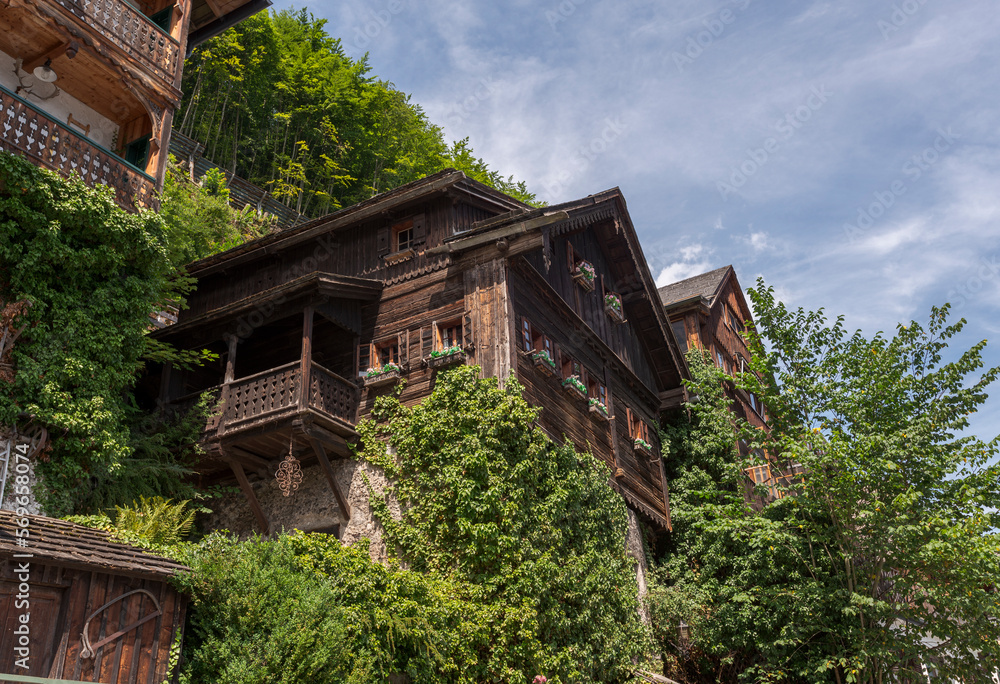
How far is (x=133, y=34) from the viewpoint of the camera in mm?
16625

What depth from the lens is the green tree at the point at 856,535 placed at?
53.3ft

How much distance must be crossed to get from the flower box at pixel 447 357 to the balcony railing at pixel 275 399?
190 cm

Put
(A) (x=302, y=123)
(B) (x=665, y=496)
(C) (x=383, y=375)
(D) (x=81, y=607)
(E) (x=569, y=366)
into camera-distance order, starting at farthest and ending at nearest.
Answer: (A) (x=302, y=123), (B) (x=665, y=496), (E) (x=569, y=366), (C) (x=383, y=375), (D) (x=81, y=607)

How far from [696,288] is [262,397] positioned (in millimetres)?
20749

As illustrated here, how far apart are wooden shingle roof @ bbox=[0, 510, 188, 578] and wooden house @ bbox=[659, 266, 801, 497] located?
19608mm

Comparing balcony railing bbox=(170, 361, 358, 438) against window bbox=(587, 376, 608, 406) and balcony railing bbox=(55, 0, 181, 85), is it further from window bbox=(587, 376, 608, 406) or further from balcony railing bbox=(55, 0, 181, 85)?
balcony railing bbox=(55, 0, 181, 85)

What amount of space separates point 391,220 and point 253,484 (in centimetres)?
667

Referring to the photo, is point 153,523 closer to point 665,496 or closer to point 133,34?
point 133,34

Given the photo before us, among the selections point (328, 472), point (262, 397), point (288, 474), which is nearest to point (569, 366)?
point (328, 472)

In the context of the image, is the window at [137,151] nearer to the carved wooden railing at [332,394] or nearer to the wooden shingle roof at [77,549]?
the carved wooden railing at [332,394]

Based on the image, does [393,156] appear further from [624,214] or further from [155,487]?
[155,487]

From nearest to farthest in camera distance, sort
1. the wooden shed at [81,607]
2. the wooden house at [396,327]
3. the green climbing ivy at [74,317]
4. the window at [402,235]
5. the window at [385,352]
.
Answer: the wooden shed at [81,607] < the green climbing ivy at [74,317] < the wooden house at [396,327] < the window at [385,352] < the window at [402,235]

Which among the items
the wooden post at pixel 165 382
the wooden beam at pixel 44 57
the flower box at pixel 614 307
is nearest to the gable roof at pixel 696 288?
the flower box at pixel 614 307

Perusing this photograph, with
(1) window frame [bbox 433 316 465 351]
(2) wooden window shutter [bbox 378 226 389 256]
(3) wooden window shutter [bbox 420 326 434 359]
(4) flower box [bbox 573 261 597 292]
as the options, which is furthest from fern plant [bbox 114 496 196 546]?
(4) flower box [bbox 573 261 597 292]
